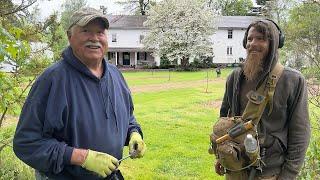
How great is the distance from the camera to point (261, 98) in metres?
3.29

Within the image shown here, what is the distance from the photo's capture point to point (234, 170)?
11.4 feet

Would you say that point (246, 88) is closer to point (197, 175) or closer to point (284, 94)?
point (284, 94)

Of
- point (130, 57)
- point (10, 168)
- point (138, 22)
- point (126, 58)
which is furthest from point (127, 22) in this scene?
point (10, 168)

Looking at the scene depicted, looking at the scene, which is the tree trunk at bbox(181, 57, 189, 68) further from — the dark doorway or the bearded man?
the bearded man

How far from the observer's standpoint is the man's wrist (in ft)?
9.04

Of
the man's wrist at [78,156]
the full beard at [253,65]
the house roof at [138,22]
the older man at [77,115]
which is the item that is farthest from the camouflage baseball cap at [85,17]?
the house roof at [138,22]

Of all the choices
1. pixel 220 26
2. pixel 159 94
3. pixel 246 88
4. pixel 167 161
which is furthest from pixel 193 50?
pixel 246 88

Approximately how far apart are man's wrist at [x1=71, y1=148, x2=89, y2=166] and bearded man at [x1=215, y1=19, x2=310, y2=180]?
53.7 inches

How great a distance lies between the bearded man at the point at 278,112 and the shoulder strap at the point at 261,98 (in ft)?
0.09

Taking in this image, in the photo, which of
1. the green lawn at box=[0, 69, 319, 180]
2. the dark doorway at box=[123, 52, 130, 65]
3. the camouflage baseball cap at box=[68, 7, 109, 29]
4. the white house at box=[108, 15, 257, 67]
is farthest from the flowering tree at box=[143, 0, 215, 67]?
the camouflage baseball cap at box=[68, 7, 109, 29]

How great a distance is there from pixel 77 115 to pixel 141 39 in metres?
49.9

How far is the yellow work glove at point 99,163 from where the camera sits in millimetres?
2780

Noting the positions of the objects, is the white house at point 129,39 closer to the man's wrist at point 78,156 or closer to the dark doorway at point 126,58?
the dark doorway at point 126,58

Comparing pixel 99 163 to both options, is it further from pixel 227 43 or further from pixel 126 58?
pixel 126 58
